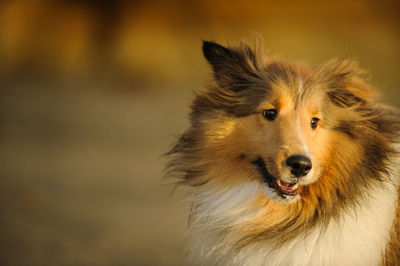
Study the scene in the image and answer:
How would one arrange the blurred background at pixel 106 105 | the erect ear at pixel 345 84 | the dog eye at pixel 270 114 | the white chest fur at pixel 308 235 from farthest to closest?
the blurred background at pixel 106 105 → the erect ear at pixel 345 84 → the dog eye at pixel 270 114 → the white chest fur at pixel 308 235

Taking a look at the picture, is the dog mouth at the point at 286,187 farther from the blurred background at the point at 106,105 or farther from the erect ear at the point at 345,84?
the blurred background at the point at 106,105

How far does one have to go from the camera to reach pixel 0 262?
14.4ft

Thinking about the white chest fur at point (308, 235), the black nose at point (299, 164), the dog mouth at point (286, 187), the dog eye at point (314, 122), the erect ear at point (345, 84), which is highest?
the erect ear at point (345, 84)

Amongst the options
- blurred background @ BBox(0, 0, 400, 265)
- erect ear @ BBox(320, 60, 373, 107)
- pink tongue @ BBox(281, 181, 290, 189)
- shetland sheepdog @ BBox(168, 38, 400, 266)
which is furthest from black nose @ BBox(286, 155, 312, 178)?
blurred background @ BBox(0, 0, 400, 265)

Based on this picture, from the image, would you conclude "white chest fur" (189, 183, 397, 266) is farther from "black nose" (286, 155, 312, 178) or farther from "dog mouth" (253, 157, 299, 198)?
"black nose" (286, 155, 312, 178)

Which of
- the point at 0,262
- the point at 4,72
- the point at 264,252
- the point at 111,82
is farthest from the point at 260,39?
the point at 4,72

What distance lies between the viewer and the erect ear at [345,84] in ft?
9.56

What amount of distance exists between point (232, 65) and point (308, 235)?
1.00 m

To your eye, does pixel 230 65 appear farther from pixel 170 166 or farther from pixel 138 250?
pixel 138 250

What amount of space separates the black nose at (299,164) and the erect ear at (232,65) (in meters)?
0.56

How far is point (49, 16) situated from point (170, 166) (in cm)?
584

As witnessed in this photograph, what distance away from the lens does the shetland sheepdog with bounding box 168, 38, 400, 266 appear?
269 cm

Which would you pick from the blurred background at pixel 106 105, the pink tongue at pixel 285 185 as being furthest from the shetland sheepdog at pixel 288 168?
the blurred background at pixel 106 105

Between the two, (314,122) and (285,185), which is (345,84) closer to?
(314,122)
